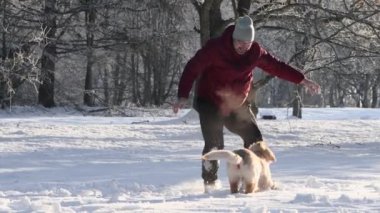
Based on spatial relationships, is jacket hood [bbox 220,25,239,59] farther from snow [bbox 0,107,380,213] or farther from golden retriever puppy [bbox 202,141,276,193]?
snow [bbox 0,107,380,213]

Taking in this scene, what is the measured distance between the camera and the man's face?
6.16m

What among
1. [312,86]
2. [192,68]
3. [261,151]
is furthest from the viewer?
[312,86]

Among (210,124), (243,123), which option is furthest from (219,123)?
(243,123)

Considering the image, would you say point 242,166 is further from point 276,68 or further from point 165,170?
point 165,170

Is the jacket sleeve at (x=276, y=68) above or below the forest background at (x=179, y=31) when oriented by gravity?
below

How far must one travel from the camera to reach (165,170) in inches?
376

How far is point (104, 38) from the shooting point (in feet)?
70.8

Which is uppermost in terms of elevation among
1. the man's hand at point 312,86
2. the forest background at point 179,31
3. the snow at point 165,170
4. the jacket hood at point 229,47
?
the forest background at point 179,31

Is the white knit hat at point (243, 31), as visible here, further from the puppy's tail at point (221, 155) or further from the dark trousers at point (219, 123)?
the puppy's tail at point (221, 155)

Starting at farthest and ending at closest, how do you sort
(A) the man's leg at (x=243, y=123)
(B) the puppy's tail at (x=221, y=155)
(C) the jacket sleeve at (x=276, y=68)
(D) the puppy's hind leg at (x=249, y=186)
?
(A) the man's leg at (x=243, y=123) < (C) the jacket sleeve at (x=276, y=68) < (D) the puppy's hind leg at (x=249, y=186) < (B) the puppy's tail at (x=221, y=155)

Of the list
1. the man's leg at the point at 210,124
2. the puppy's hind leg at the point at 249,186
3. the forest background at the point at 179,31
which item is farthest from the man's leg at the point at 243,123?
the forest background at the point at 179,31

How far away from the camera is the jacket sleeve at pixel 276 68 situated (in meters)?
6.46

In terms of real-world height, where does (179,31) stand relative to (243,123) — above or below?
above

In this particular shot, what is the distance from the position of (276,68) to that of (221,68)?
0.63 m
